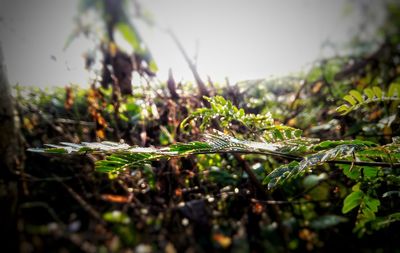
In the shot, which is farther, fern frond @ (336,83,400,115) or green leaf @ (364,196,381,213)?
green leaf @ (364,196,381,213)

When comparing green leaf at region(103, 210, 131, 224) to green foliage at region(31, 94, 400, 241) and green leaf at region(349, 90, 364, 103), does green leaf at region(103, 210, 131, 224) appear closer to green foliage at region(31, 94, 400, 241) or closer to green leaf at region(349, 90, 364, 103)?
green foliage at region(31, 94, 400, 241)

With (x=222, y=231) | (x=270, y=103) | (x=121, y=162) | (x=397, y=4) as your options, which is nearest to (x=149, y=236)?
(x=222, y=231)

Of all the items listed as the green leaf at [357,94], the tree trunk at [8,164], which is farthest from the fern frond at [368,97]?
the tree trunk at [8,164]

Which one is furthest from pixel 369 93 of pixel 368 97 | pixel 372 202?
pixel 372 202

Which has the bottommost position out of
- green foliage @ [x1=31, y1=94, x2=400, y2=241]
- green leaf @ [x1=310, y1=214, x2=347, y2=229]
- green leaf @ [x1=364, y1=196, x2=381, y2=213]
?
green leaf @ [x1=310, y1=214, x2=347, y2=229]

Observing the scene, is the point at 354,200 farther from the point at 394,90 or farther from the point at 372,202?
the point at 394,90

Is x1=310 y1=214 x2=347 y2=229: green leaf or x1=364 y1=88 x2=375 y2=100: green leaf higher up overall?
x1=364 y1=88 x2=375 y2=100: green leaf

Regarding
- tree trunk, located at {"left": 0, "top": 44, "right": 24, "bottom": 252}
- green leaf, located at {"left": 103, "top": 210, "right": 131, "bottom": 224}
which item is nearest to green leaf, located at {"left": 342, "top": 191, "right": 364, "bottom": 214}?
green leaf, located at {"left": 103, "top": 210, "right": 131, "bottom": 224}

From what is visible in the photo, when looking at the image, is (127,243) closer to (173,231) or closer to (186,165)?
(173,231)

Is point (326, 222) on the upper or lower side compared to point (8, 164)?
lower
